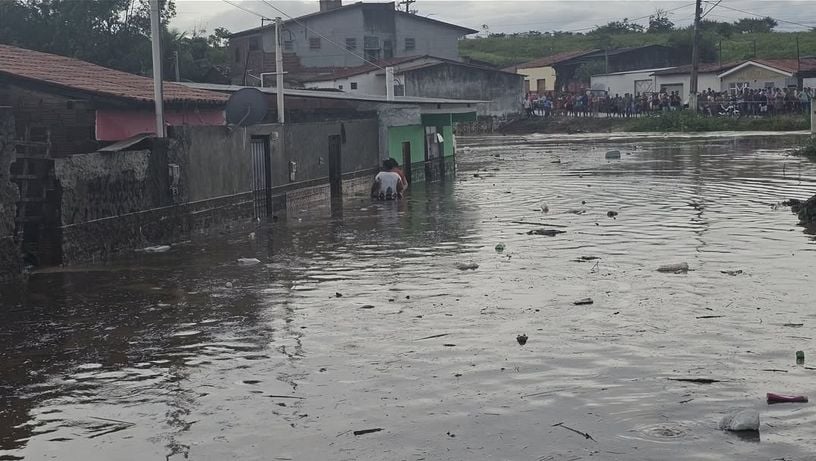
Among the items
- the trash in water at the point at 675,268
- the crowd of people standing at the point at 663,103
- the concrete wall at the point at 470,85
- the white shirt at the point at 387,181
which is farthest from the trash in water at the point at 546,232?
the concrete wall at the point at 470,85

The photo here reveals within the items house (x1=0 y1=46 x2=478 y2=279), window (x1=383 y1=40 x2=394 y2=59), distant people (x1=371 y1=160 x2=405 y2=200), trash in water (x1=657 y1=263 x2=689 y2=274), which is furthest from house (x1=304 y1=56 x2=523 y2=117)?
trash in water (x1=657 y1=263 x2=689 y2=274)

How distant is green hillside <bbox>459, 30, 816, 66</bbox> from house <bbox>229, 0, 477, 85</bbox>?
20978mm

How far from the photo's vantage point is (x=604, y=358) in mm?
9469

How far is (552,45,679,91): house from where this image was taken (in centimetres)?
7550

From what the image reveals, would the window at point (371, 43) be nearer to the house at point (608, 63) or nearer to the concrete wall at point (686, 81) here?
the house at point (608, 63)

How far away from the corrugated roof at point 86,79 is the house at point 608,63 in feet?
178

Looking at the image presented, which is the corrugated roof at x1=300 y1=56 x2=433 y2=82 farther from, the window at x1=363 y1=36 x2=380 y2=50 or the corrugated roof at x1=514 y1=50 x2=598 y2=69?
the corrugated roof at x1=514 y1=50 x2=598 y2=69

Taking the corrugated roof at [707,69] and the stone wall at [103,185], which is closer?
the stone wall at [103,185]

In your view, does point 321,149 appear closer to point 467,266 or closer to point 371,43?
point 467,266

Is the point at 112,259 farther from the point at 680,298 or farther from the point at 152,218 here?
the point at 680,298

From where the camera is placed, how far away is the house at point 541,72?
7769 cm

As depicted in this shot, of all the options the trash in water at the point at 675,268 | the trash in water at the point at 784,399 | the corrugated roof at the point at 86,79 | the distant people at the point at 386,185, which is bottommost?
the trash in water at the point at 784,399

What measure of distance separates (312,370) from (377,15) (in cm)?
6186

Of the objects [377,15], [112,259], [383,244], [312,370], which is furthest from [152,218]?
[377,15]
